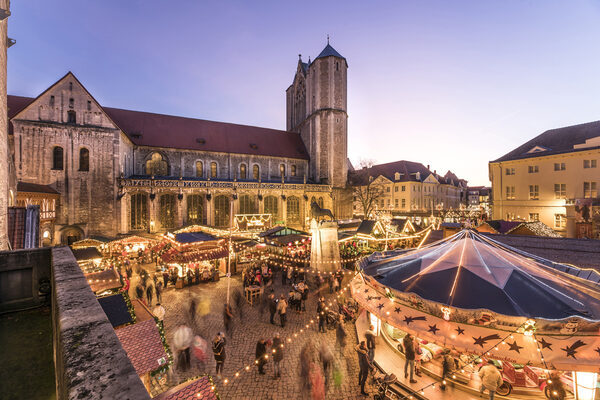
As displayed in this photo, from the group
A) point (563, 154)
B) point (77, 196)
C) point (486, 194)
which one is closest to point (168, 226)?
point (77, 196)

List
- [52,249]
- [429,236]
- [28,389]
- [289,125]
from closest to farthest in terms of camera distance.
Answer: [28,389] < [52,249] < [429,236] < [289,125]

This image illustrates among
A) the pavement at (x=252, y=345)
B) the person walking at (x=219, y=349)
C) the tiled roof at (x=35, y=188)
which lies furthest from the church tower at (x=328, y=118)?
the person walking at (x=219, y=349)

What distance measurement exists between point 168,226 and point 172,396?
2653cm

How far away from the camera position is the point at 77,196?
23.7 meters

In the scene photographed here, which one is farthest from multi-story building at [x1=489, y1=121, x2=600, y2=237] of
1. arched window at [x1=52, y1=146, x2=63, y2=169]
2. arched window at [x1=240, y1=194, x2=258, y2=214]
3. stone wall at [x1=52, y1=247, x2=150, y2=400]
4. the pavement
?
arched window at [x1=52, y1=146, x2=63, y2=169]

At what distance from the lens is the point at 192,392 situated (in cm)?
412

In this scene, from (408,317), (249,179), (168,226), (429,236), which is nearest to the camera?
(408,317)

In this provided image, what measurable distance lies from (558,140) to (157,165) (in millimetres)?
44533

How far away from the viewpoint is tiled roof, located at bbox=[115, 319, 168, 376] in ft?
17.2

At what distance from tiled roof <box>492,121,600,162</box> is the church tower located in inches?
Answer: 789

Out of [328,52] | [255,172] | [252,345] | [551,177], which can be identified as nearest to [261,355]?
[252,345]

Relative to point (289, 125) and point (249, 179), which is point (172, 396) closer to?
point (249, 179)

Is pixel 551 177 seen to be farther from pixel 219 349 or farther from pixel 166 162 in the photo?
pixel 166 162

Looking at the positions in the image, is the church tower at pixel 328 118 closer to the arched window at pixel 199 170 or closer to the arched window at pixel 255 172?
the arched window at pixel 255 172
